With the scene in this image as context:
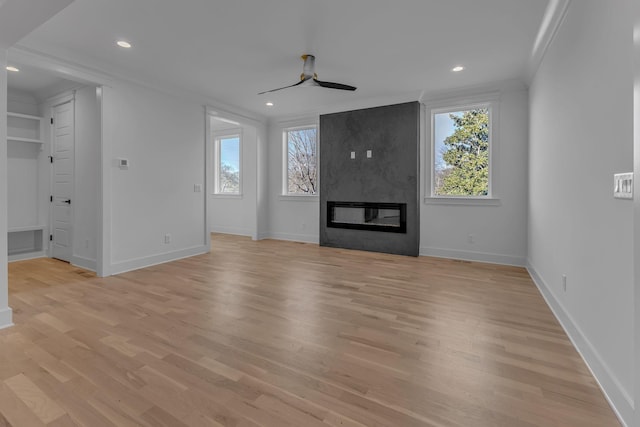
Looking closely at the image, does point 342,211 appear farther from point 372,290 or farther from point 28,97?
point 28,97

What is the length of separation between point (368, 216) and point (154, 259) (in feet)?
11.6

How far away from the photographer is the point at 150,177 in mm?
4496

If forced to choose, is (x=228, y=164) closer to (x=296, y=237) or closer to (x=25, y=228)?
(x=296, y=237)

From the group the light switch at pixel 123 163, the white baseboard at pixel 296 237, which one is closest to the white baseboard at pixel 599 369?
the white baseboard at pixel 296 237

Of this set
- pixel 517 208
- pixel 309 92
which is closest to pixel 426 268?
pixel 517 208

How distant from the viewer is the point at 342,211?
19.5 feet

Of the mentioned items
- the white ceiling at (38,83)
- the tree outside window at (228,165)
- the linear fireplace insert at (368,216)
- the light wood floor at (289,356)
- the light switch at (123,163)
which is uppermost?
the white ceiling at (38,83)

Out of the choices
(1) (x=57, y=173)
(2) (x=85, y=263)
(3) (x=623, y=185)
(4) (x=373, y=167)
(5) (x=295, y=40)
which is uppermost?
(5) (x=295, y=40)

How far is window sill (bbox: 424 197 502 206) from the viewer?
4.70 m

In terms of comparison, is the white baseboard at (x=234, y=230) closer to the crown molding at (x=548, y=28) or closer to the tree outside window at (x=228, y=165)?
the tree outside window at (x=228, y=165)

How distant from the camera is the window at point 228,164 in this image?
25.2 feet

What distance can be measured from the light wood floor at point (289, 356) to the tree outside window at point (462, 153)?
1.82 metres

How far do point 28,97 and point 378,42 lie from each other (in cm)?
555

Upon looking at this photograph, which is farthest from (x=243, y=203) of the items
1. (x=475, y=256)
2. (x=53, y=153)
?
(x=475, y=256)
